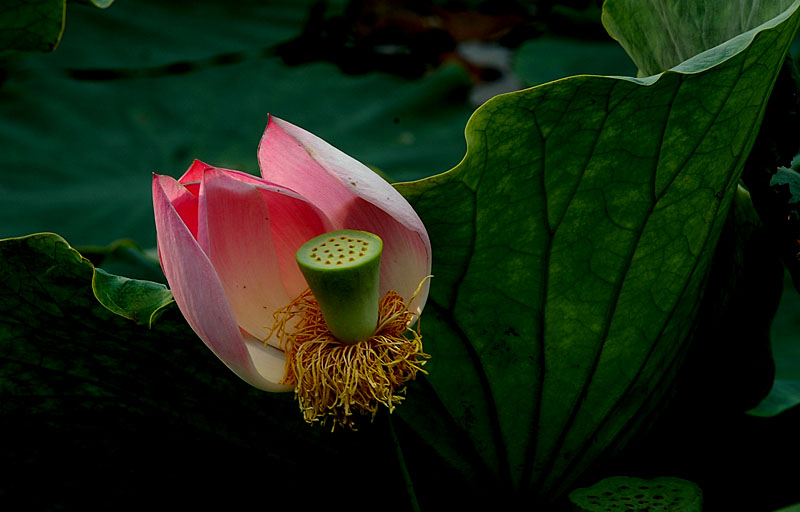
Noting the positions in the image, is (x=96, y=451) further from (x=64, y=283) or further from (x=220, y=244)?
(x=220, y=244)

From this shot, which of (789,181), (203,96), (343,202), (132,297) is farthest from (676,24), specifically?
(203,96)

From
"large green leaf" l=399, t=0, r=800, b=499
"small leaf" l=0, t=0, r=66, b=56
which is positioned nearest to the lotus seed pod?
"large green leaf" l=399, t=0, r=800, b=499

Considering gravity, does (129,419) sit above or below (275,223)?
below

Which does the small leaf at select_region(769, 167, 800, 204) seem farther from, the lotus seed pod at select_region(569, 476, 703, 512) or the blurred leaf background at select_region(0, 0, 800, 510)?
the blurred leaf background at select_region(0, 0, 800, 510)

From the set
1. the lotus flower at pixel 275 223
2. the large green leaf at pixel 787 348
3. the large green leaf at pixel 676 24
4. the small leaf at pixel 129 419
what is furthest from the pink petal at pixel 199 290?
the large green leaf at pixel 787 348

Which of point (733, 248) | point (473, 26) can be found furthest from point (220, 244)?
point (473, 26)

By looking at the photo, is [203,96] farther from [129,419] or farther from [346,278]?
[346,278]
